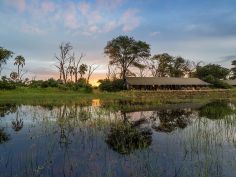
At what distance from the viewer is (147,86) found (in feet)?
267

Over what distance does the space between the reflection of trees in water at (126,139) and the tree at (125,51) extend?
221ft

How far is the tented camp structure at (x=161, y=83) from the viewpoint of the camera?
78500mm

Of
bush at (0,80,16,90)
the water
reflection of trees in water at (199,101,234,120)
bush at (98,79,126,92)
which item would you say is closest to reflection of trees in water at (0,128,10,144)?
the water

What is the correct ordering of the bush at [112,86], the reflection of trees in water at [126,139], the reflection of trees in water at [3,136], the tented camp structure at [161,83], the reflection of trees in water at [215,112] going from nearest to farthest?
1. the reflection of trees in water at [126,139]
2. the reflection of trees in water at [3,136]
3. the reflection of trees in water at [215,112]
4. the bush at [112,86]
5. the tented camp structure at [161,83]

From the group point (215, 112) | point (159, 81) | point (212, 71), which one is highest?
point (212, 71)

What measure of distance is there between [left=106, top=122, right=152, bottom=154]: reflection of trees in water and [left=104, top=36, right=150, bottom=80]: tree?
67265 millimetres

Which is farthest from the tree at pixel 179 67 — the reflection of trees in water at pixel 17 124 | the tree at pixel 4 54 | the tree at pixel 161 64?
the reflection of trees in water at pixel 17 124

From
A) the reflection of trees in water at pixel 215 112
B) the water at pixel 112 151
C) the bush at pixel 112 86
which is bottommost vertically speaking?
the reflection of trees in water at pixel 215 112

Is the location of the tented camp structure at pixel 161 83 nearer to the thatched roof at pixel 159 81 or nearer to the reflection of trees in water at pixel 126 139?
the thatched roof at pixel 159 81

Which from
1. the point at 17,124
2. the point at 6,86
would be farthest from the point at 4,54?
the point at 17,124

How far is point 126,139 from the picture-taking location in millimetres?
16281

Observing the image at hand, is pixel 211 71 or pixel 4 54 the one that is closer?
pixel 4 54

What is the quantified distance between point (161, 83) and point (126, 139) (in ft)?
217

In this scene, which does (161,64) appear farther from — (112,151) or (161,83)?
(112,151)
